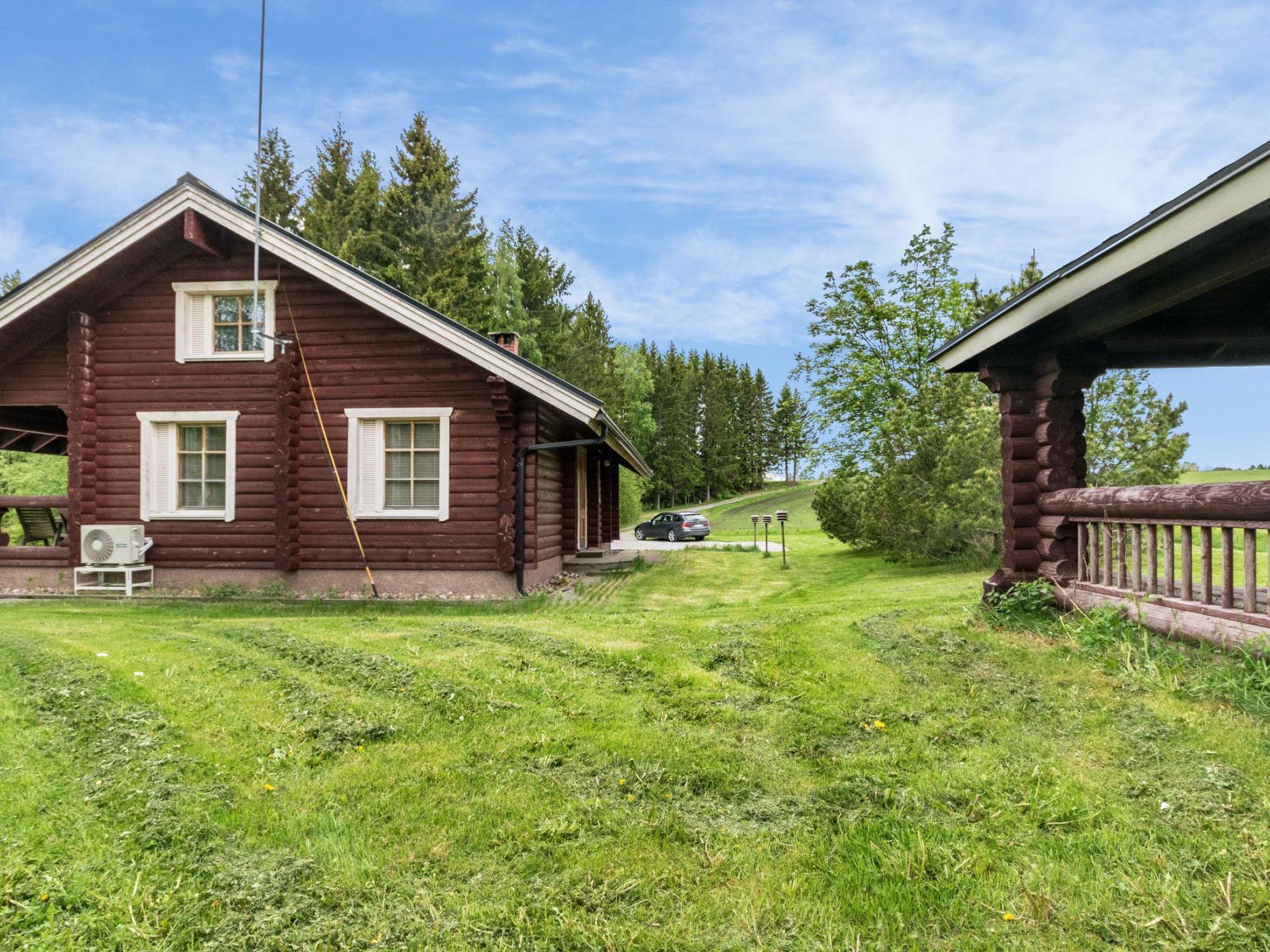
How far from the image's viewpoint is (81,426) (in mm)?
12539

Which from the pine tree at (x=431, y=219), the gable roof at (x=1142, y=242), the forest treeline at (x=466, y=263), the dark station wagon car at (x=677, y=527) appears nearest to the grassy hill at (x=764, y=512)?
the dark station wagon car at (x=677, y=527)

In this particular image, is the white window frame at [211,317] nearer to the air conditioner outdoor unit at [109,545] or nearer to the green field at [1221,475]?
the air conditioner outdoor unit at [109,545]

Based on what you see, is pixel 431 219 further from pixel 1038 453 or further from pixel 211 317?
pixel 1038 453

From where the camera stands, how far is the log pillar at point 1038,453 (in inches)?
283

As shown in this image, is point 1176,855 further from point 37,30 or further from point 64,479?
point 64,479

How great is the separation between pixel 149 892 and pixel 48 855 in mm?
588

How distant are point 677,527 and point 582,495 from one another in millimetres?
16931

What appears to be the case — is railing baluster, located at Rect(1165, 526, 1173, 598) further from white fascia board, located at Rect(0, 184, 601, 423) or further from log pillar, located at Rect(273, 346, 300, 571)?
log pillar, located at Rect(273, 346, 300, 571)

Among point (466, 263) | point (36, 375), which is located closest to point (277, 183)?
point (466, 263)

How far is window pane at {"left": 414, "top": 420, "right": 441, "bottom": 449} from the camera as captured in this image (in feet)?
40.4

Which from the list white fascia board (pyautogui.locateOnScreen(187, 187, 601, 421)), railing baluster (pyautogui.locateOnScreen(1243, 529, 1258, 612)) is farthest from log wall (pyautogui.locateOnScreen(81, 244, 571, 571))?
railing baluster (pyautogui.locateOnScreen(1243, 529, 1258, 612))

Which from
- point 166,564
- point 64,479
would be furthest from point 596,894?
point 64,479

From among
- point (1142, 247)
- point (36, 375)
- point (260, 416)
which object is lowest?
point (260, 416)

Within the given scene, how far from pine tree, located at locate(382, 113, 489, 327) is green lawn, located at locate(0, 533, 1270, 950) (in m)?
29.1
